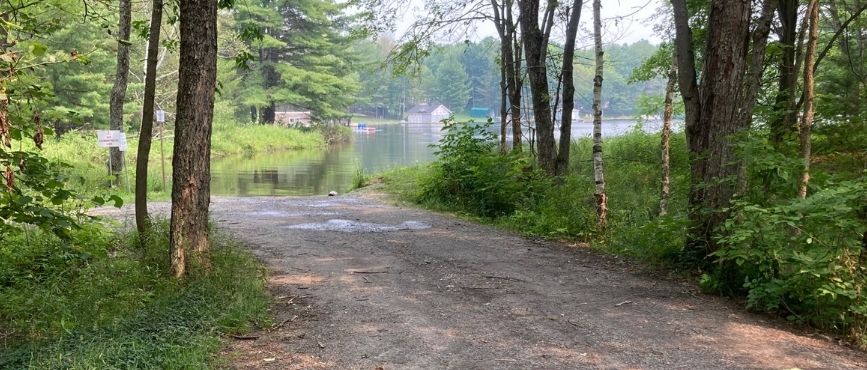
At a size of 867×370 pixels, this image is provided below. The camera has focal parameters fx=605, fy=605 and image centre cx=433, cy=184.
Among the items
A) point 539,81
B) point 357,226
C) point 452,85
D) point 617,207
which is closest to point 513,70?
point 539,81

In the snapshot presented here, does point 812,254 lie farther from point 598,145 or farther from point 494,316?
point 598,145

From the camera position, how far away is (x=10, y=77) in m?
4.15

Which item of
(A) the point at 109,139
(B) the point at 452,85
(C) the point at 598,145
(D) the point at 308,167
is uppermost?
(B) the point at 452,85

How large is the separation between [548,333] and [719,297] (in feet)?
7.04

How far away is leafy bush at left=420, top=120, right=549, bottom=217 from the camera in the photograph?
11.8m

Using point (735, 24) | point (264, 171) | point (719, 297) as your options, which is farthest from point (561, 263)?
point (264, 171)

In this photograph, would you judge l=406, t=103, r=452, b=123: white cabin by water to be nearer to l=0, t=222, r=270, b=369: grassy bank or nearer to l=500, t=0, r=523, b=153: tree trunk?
l=500, t=0, r=523, b=153: tree trunk

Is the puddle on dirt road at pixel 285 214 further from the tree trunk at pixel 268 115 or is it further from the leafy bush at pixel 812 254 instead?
the tree trunk at pixel 268 115

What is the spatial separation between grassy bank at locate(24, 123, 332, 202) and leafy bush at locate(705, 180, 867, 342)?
44.7 ft

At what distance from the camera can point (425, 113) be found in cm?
9794

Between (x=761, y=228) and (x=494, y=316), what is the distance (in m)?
2.39

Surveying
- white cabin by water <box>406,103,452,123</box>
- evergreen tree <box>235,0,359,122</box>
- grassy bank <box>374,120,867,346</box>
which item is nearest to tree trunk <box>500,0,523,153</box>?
grassy bank <box>374,120,867,346</box>

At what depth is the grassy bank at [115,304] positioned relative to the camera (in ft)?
13.1

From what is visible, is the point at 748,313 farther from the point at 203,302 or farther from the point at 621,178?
the point at 621,178
